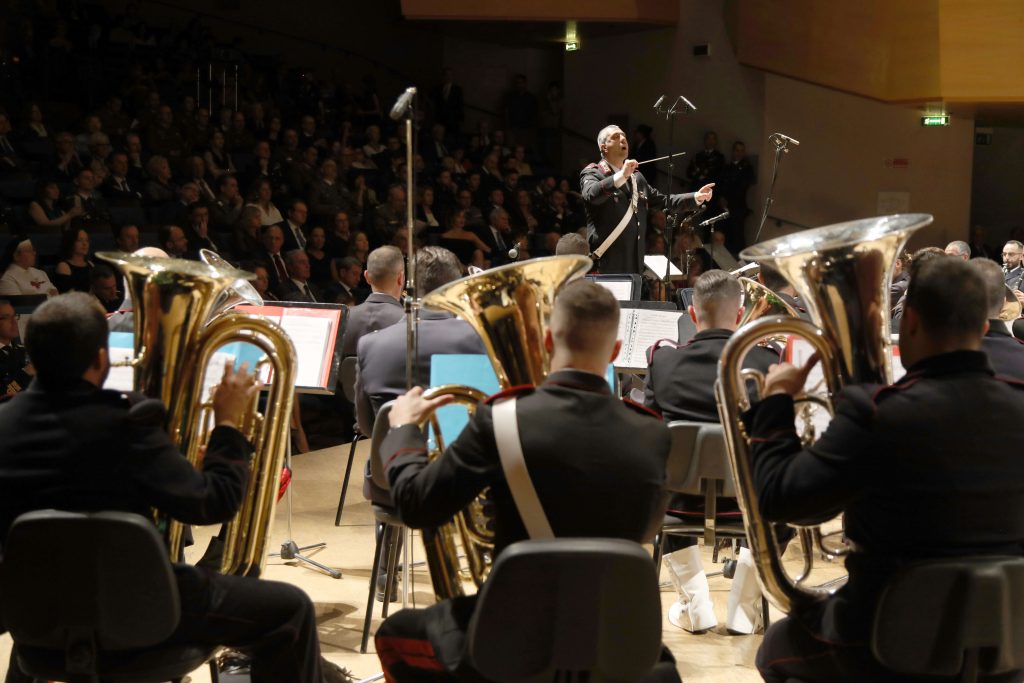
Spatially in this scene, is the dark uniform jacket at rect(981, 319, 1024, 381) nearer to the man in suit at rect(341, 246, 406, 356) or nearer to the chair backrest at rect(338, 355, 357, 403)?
the man in suit at rect(341, 246, 406, 356)

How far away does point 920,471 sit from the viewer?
86.7 inches

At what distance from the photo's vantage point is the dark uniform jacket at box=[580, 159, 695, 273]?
720cm

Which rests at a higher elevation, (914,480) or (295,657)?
(914,480)

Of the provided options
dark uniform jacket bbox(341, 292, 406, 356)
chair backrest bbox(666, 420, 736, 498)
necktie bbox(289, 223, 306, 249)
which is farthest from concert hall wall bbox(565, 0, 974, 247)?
chair backrest bbox(666, 420, 736, 498)

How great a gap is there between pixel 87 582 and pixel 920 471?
1724 mm

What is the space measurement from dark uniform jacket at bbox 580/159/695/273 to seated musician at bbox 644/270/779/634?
10.5ft

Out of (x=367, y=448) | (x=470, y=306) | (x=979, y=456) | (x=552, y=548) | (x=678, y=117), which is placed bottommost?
(x=367, y=448)

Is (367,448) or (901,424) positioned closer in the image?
(901,424)

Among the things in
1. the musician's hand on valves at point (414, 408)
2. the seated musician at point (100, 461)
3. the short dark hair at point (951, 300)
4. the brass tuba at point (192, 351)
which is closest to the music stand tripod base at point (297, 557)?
the brass tuba at point (192, 351)

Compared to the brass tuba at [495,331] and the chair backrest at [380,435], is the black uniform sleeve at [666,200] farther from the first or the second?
the brass tuba at [495,331]

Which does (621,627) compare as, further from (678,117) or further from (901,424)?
(678,117)

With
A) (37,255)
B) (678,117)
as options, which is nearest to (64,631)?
(37,255)

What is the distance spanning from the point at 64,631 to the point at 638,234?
5538 millimetres

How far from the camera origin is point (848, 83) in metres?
11.9
